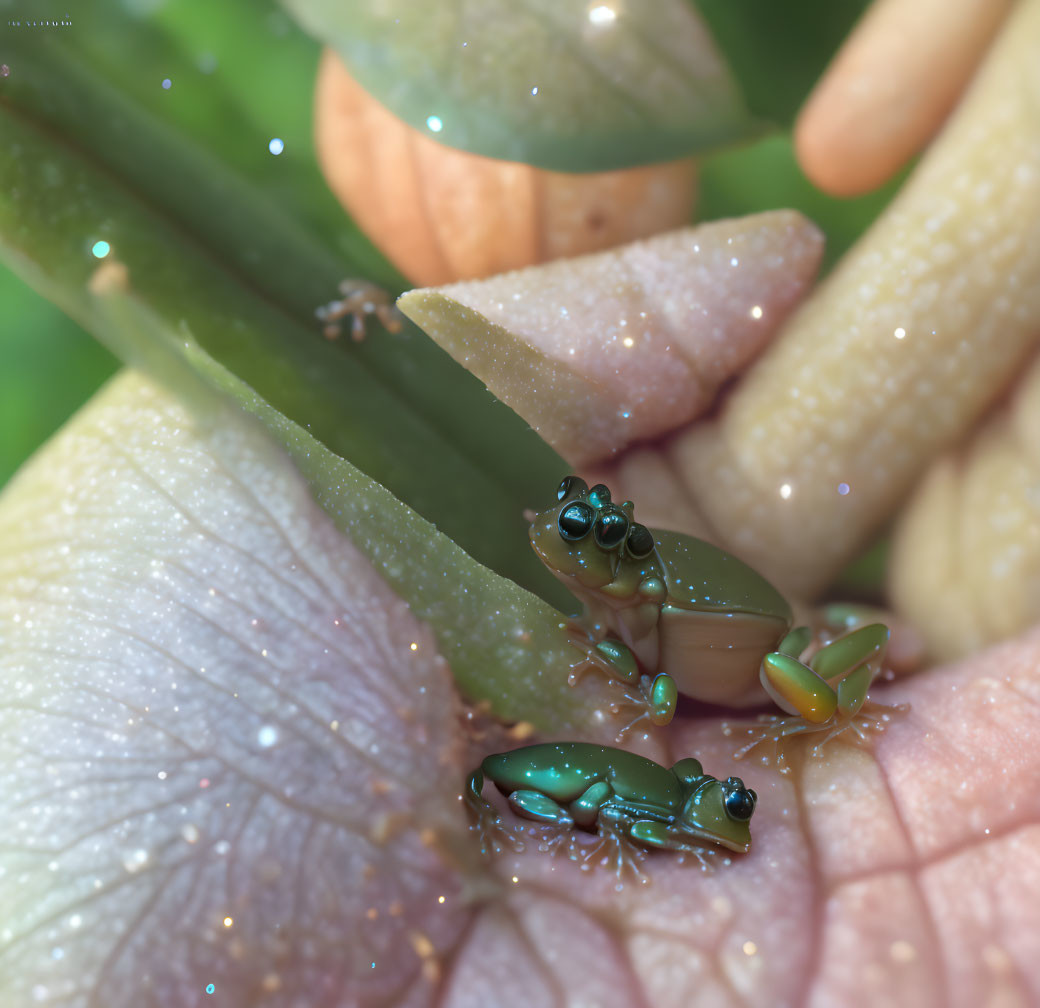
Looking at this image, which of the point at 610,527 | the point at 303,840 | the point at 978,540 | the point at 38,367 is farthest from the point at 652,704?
the point at 38,367

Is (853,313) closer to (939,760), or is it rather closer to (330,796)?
(939,760)

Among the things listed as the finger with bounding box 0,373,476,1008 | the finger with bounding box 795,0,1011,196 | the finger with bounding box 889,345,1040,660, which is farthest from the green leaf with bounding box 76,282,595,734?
the finger with bounding box 795,0,1011,196

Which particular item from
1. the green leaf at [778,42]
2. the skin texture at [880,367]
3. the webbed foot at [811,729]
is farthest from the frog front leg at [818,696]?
the green leaf at [778,42]

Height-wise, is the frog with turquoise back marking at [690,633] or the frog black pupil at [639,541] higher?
the frog black pupil at [639,541]

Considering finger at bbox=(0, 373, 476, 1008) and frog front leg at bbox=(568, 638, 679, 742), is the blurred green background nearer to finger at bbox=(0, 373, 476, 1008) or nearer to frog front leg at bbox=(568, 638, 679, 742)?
finger at bbox=(0, 373, 476, 1008)

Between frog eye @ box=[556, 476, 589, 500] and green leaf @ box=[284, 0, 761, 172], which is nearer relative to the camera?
frog eye @ box=[556, 476, 589, 500]

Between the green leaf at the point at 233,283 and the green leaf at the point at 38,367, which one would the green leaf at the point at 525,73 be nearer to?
the green leaf at the point at 233,283
